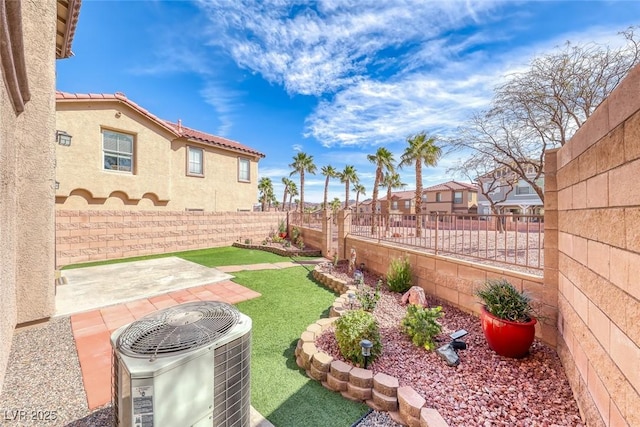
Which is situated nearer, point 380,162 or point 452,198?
point 380,162

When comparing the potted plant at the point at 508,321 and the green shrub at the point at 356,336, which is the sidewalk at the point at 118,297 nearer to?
the green shrub at the point at 356,336

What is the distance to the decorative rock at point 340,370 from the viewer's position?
281 centimetres

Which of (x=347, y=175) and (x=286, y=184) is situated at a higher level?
(x=286, y=184)

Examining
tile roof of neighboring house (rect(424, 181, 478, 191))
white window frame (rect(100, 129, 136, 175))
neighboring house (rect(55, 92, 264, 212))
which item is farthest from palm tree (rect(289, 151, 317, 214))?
tile roof of neighboring house (rect(424, 181, 478, 191))

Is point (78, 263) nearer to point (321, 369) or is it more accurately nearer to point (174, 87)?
point (174, 87)

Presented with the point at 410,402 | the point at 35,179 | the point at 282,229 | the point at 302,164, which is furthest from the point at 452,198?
the point at 35,179

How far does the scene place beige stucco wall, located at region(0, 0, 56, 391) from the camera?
11.8ft

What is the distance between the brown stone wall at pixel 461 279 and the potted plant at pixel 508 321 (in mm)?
256

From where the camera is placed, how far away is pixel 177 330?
5.46ft

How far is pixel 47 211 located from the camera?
3896 mm

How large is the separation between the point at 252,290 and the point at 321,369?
352 cm

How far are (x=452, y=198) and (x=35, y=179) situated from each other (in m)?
38.5

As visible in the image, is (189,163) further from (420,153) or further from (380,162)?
(420,153)

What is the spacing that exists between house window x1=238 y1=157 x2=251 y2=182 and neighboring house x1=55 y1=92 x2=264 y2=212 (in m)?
0.31
